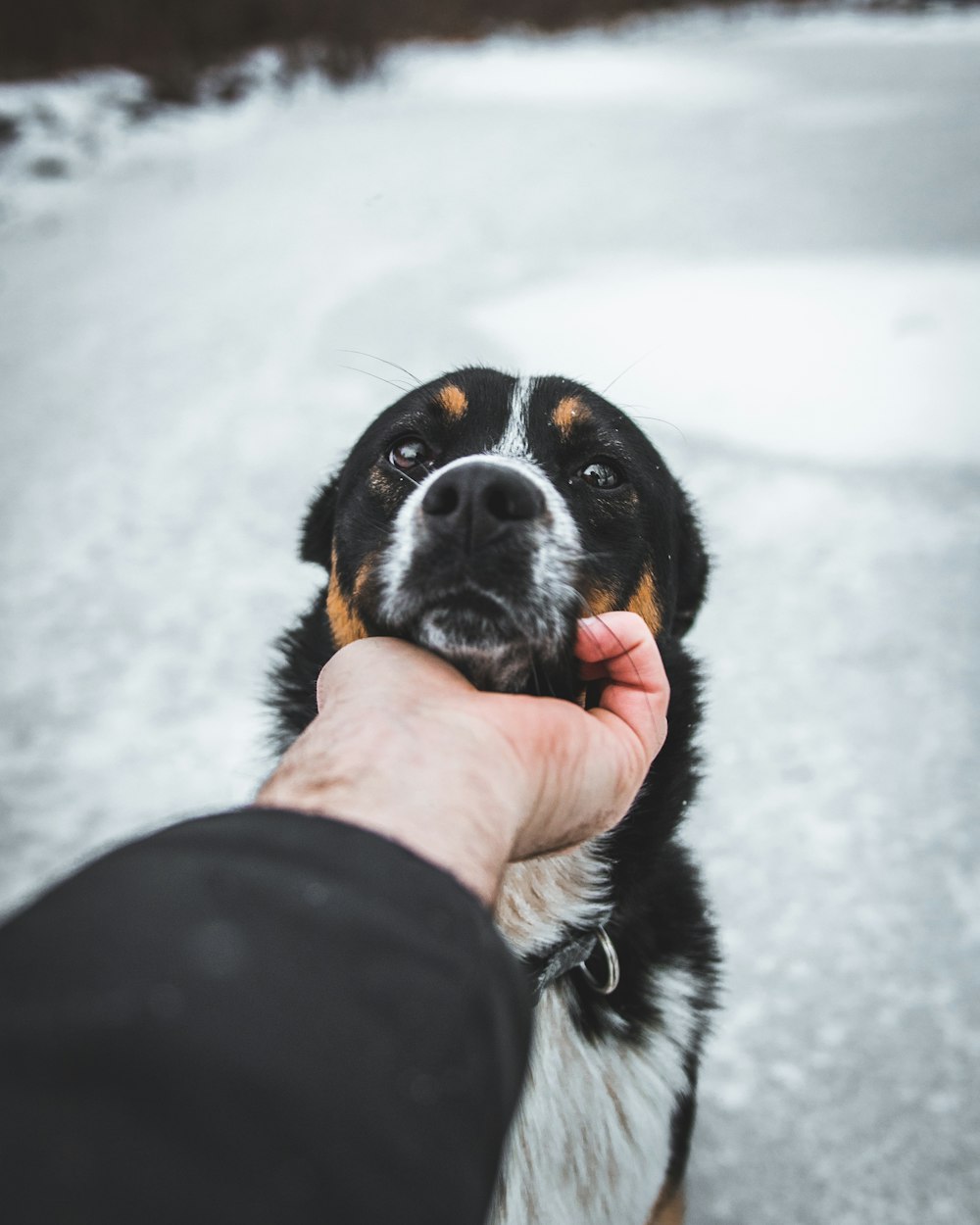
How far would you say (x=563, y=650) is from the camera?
156 cm

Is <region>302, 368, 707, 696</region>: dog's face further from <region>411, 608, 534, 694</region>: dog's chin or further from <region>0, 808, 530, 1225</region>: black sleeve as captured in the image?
<region>0, 808, 530, 1225</region>: black sleeve

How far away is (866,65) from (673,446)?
35.1 ft

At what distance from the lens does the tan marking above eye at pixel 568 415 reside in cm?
209

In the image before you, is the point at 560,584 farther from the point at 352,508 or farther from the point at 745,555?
the point at 745,555

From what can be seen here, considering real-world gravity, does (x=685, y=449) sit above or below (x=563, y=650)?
below

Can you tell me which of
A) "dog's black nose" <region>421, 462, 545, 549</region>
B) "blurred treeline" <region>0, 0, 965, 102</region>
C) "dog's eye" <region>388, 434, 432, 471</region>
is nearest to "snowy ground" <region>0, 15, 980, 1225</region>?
"dog's eye" <region>388, 434, 432, 471</region>

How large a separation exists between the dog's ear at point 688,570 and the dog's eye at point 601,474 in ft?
1.27

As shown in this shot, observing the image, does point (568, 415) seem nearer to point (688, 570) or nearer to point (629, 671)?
point (688, 570)

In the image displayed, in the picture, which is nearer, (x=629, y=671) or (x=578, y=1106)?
(x=629, y=671)

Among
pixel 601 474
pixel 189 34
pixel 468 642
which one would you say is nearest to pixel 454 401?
pixel 601 474

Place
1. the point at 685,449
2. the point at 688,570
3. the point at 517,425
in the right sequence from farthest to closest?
the point at 685,449
the point at 688,570
the point at 517,425

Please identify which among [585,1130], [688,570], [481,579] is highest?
[481,579]

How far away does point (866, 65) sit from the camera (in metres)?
11.7

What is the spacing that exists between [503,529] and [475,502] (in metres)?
0.08
